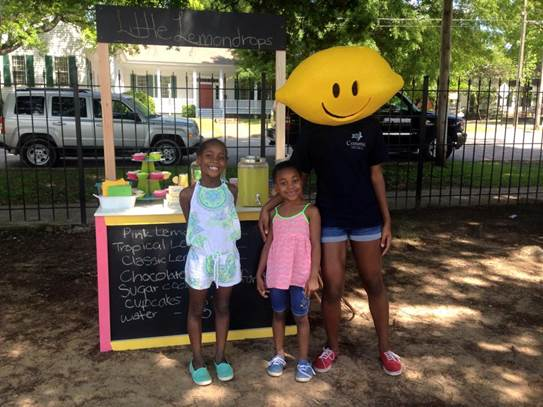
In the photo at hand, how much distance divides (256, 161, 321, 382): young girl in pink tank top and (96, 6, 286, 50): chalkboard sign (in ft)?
3.63

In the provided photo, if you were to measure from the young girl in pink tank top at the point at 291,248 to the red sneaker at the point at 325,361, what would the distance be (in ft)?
1.19

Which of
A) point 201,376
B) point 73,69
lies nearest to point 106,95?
point 201,376

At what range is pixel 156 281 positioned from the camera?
329 cm

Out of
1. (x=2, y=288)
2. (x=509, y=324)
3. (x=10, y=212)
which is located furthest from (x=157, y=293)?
(x=10, y=212)

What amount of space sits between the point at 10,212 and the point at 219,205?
4892 mm

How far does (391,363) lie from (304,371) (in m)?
0.52

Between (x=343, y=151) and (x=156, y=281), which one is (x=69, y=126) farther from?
(x=343, y=151)

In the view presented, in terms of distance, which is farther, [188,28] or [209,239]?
[188,28]

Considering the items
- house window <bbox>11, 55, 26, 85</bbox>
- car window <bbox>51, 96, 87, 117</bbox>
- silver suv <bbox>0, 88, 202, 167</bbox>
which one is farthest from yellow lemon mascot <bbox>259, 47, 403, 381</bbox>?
house window <bbox>11, 55, 26, 85</bbox>

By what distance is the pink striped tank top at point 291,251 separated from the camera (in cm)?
282

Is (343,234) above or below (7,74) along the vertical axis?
below

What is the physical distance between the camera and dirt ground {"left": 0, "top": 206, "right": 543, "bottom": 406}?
288 centimetres

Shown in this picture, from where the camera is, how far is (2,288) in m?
4.43

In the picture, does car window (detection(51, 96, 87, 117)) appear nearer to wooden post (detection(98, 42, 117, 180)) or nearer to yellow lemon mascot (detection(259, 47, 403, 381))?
wooden post (detection(98, 42, 117, 180))
